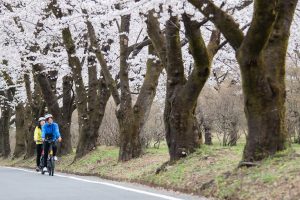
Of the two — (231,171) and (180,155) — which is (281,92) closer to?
(231,171)

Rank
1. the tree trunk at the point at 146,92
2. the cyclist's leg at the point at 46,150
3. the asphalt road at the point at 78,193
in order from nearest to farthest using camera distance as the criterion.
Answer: the asphalt road at the point at 78,193 → the cyclist's leg at the point at 46,150 → the tree trunk at the point at 146,92

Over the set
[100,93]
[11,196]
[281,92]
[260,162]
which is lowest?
[11,196]

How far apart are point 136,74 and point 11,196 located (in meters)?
17.8

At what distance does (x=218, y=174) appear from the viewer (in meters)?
10.5

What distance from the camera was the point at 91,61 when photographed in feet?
69.1

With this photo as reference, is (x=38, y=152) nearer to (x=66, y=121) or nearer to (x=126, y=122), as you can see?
(x=126, y=122)

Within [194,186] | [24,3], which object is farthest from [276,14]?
[24,3]

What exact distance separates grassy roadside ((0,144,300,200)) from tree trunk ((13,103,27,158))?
17436 mm

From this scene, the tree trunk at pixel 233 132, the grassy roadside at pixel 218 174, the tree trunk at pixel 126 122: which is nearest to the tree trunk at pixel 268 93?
the grassy roadside at pixel 218 174

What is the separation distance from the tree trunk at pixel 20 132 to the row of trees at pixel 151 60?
0.09m

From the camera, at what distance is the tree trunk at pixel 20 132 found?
110ft

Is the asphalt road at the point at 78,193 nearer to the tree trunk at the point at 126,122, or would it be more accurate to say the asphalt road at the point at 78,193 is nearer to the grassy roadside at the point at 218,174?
the grassy roadside at the point at 218,174

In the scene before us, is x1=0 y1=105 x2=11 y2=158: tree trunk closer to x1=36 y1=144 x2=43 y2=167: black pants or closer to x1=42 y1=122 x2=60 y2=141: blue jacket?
x1=36 y1=144 x2=43 y2=167: black pants

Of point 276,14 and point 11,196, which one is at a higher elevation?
point 276,14
